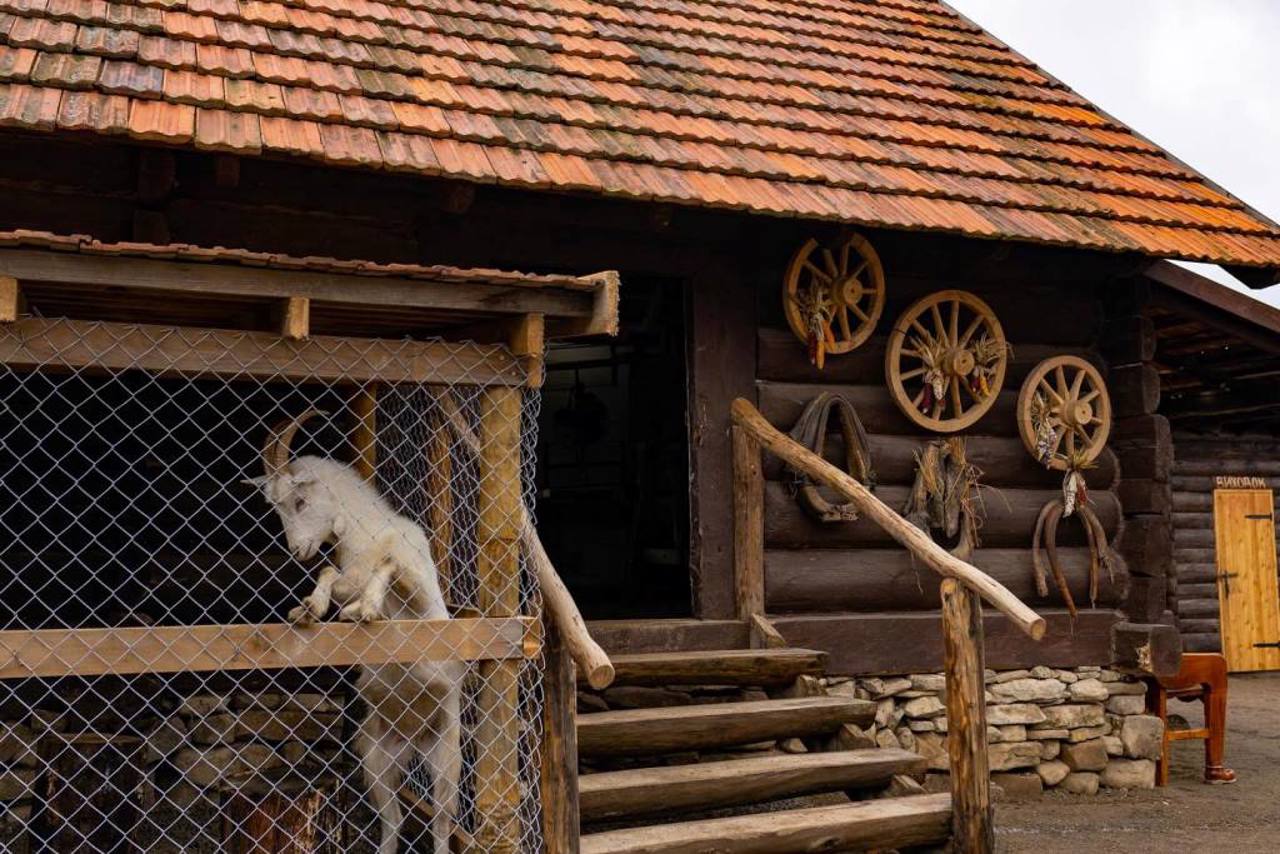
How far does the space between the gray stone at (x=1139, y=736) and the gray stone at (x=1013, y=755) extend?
0.67 m

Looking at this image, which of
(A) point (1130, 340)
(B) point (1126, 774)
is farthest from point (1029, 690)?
(A) point (1130, 340)

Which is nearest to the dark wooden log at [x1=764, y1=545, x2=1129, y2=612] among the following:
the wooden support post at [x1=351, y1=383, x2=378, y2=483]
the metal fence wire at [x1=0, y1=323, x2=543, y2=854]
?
the metal fence wire at [x1=0, y1=323, x2=543, y2=854]

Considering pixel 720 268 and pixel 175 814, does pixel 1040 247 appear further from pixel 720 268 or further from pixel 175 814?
pixel 175 814

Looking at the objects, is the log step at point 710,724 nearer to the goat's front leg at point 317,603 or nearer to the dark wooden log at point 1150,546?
the goat's front leg at point 317,603

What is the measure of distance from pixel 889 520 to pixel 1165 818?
273 centimetres

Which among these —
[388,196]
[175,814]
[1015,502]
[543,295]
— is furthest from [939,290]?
[175,814]

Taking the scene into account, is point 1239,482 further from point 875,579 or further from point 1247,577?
point 875,579

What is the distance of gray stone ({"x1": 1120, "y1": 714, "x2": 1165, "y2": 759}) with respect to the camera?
8453 millimetres

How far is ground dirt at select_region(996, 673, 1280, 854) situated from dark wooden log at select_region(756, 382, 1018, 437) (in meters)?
2.30

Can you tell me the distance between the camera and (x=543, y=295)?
4.93m

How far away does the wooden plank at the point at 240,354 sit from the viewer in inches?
170

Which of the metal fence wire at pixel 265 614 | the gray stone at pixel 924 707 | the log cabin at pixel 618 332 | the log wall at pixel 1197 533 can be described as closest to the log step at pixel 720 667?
the log cabin at pixel 618 332

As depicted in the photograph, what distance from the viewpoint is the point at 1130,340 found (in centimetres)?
859

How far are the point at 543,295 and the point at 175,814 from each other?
2.99 m
